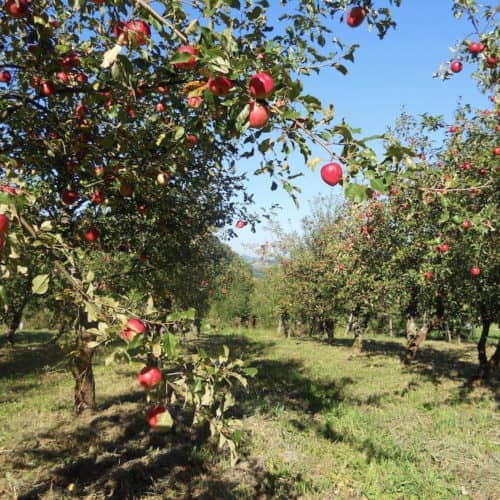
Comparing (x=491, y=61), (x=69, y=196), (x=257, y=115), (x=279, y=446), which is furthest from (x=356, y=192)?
(x=279, y=446)

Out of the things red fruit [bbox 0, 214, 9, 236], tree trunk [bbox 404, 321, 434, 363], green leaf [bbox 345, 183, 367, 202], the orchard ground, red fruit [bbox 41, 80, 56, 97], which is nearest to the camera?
red fruit [bbox 0, 214, 9, 236]

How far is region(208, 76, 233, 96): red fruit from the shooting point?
1.83 m

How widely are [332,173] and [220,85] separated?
0.70m

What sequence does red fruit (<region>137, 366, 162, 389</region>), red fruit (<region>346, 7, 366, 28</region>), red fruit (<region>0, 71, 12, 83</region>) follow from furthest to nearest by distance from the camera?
red fruit (<region>0, 71, 12, 83</region>), red fruit (<region>346, 7, 366, 28</region>), red fruit (<region>137, 366, 162, 389</region>)

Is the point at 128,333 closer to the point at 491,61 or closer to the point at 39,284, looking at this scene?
the point at 39,284

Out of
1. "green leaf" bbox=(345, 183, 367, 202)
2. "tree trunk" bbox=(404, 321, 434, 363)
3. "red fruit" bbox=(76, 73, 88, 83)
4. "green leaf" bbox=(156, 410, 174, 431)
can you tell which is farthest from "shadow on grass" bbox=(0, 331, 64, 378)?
"tree trunk" bbox=(404, 321, 434, 363)

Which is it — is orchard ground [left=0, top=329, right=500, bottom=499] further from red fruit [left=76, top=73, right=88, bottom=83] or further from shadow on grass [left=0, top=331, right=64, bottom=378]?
shadow on grass [left=0, top=331, right=64, bottom=378]

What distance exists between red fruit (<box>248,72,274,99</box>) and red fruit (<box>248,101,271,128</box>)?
0.16 ft

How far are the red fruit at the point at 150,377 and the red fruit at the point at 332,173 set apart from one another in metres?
1.28

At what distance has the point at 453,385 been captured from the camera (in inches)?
447

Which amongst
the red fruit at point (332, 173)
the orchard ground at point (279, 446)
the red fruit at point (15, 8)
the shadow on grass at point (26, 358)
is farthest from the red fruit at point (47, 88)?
the shadow on grass at point (26, 358)

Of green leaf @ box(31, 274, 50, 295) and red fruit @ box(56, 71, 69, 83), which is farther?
red fruit @ box(56, 71, 69, 83)

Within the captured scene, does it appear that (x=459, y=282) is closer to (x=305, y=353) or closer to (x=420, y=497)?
(x=420, y=497)

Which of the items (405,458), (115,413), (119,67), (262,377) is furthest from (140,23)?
(262,377)
